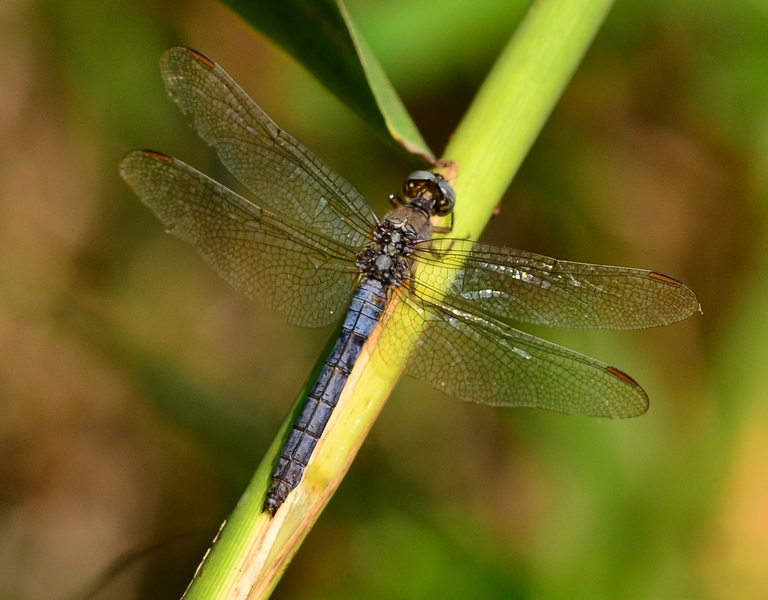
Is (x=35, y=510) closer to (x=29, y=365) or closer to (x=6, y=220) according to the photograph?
(x=29, y=365)

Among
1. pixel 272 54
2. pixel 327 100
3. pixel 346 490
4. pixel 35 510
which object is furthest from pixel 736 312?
pixel 35 510

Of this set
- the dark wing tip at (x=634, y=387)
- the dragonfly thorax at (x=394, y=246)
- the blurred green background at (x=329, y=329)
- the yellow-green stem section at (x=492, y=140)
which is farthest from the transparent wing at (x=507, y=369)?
the blurred green background at (x=329, y=329)

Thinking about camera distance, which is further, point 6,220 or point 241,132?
point 6,220

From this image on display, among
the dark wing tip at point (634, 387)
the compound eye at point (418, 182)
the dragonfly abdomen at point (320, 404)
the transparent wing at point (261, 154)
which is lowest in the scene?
the dragonfly abdomen at point (320, 404)

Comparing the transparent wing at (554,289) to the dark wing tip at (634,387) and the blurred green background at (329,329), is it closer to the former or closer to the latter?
the dark wing tip at (634,387)

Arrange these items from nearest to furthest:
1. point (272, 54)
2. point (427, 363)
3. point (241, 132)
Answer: point (427, 363) < point (241, 132) < point (272, 54)

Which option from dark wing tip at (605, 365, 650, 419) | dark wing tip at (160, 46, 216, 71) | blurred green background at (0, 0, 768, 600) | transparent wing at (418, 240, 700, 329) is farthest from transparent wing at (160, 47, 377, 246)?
dark wing tip at (605, 365, 650, 419)

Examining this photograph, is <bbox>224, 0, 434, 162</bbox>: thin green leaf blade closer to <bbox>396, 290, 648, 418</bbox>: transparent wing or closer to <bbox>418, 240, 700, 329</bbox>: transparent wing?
<bbox>418, 240, 700, 329</bbox>: transparent wing
